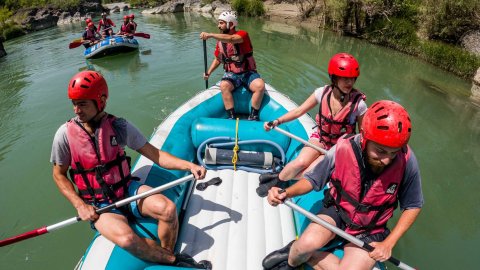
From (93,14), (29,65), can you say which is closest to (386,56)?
(29,65)

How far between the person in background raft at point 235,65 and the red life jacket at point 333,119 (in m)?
1.51

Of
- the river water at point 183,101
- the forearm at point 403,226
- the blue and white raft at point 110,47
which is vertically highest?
the forearm at point 403,226

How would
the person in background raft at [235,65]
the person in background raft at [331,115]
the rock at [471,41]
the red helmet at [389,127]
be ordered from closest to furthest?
A: the red helmet at [389,127]
the person in background raft at [331,115]
the person in background raft at [235,65]
the rock at [471,41]

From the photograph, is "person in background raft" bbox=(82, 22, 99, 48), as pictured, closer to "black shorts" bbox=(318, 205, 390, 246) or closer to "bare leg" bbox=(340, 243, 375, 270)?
"black shorts" bbox=(318, 205, 390, 246)

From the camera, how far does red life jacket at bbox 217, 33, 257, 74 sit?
15.1 ft

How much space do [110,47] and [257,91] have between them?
738 centimetres

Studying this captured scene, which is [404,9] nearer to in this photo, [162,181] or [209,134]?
[209,134]

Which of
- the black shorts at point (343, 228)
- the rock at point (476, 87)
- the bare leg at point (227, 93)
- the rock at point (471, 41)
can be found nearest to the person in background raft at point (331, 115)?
the black shorts at point (343, 228)

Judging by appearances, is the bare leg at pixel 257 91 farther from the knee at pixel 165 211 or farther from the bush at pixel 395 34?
the bush at pixel 395 34

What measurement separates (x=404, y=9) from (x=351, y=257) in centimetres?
1194

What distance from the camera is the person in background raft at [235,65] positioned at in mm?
4336

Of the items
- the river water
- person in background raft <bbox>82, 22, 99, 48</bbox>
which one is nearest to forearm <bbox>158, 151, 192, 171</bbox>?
the river water

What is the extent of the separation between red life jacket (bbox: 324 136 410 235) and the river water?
1.46 meters

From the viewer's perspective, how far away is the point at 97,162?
89.7 inches
